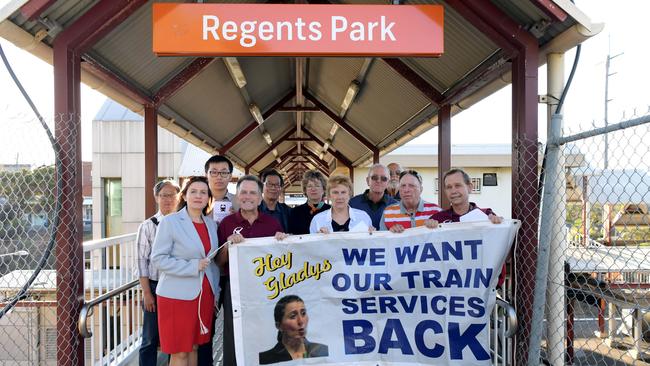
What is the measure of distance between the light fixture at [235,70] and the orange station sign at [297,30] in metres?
3.31

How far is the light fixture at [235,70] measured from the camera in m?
6.91

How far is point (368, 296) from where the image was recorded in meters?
3.55

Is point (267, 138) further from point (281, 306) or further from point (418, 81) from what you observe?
point (281, 306)

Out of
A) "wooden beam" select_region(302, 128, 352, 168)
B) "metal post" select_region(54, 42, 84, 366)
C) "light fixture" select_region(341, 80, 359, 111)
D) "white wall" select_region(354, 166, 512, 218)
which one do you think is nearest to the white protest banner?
"metal post" select_region(54, 42, 84, 366)

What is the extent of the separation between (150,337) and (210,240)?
1.26 m

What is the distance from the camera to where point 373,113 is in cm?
994

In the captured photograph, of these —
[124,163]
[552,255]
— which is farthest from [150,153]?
[124,163]

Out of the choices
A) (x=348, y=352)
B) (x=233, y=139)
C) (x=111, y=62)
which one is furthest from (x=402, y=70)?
(x=233, y=139)

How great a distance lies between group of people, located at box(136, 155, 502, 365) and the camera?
3.29 metres

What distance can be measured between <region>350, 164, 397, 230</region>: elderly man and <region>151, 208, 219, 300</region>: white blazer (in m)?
1.97

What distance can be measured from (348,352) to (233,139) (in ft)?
30.0

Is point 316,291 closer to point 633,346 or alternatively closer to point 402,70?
point 402,70

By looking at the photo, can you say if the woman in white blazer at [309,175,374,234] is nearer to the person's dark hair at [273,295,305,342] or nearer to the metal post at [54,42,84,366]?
the person's dark hair at [273,295,305,342]

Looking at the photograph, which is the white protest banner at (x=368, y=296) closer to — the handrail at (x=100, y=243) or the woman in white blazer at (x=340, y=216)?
the woman in white blazer at (x=340, y=216)
